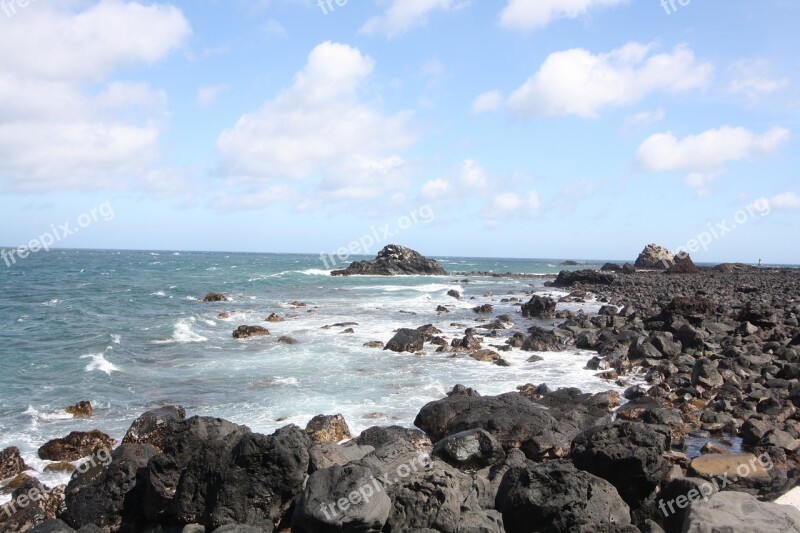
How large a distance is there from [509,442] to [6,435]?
10.6 metres

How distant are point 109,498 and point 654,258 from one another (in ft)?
326

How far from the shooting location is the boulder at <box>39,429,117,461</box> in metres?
11.3

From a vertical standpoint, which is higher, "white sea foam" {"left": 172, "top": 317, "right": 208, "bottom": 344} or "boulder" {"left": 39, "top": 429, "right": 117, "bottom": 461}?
"white sea foam" {"left": 172, "top": 317, "right": 208, "bottom": 344}

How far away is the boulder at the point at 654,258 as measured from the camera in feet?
311

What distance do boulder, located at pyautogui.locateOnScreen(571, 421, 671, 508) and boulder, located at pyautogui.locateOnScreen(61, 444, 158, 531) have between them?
257 inches

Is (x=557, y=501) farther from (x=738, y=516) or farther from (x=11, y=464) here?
(x=11, y=464)

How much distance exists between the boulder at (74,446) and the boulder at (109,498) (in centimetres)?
288

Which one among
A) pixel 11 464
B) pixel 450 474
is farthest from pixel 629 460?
pixel 11 464

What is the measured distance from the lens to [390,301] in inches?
1686

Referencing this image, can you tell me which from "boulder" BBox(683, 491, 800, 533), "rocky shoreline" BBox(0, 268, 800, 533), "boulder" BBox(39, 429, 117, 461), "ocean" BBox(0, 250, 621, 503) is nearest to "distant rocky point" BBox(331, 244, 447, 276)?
"ocean" BBox(0, 250, 621, 503)

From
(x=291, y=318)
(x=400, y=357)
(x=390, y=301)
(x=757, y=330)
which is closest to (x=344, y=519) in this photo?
(x=400, y=357)

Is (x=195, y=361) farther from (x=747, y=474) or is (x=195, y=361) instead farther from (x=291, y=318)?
(x=747, y=474)

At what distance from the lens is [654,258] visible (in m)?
96.6

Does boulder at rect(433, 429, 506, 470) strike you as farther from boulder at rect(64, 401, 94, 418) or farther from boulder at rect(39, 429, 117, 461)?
boulder at rect(64, 401, 94, 418)
